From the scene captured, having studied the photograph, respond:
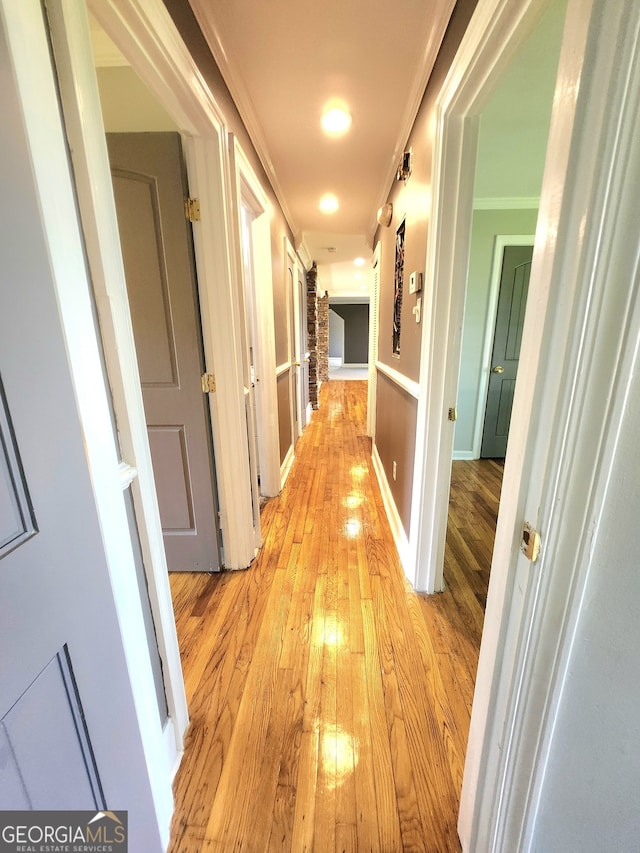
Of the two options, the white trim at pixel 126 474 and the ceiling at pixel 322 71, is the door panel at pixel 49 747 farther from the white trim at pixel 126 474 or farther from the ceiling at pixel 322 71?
the ceiling at pixel 322 71

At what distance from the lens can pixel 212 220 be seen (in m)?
1.46

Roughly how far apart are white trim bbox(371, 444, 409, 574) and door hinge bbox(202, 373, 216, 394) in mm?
1350

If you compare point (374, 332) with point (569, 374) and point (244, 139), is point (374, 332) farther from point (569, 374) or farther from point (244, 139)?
point (569, 374)

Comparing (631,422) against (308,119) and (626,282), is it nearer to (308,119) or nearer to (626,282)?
(626,282)

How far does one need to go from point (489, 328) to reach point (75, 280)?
11.2 ft

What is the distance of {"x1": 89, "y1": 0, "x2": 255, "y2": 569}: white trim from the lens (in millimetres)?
890

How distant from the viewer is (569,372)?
19.8 inches

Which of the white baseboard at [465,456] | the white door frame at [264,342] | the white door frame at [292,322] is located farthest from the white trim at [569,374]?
the white baseboard at [465,456]

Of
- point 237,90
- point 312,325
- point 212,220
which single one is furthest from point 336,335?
point 212,220

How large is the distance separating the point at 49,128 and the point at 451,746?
1835mm

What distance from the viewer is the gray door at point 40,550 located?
1.49ft

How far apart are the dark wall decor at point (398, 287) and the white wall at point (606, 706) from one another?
1.91 metres

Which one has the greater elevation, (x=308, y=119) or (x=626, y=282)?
(x=308, y=119)

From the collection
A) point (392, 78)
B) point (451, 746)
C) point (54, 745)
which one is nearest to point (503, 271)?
point (392, 78)
